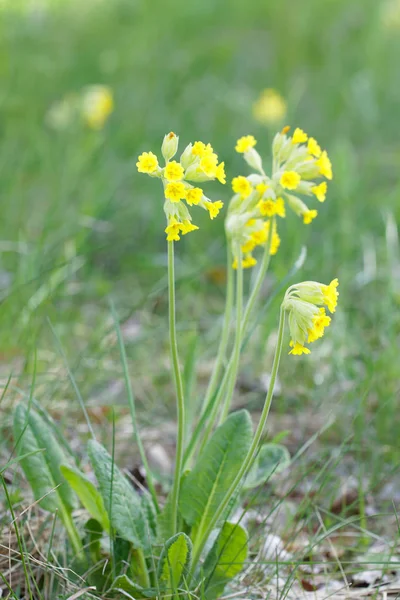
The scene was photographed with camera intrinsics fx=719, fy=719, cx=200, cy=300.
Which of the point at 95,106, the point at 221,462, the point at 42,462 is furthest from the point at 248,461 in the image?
the point at 95,106

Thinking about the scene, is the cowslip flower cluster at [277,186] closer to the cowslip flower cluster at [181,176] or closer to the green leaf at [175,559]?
the cowslip flower cluster at [181,176]

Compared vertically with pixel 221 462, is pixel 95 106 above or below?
above

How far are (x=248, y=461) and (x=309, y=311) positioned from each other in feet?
0.99

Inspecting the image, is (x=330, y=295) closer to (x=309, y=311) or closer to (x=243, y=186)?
(x=309, y=311)

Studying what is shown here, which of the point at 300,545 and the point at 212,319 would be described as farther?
the point at 212,319

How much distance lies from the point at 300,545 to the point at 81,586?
1.96 feet

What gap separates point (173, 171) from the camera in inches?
50.8

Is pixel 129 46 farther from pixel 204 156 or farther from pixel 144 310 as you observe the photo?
pixel 204 156

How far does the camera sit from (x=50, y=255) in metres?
2.64

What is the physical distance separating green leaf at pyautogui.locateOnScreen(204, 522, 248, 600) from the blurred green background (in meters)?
0.35

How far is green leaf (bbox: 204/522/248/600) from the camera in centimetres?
142

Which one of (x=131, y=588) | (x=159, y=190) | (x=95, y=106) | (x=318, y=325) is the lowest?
(x=131, y=588)

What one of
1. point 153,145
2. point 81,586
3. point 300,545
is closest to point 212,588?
point 81,586

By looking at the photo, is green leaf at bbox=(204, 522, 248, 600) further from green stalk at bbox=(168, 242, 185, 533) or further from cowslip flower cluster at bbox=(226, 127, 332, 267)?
cowslip flower cluster at bbox=(226, 127, 332, 267)
